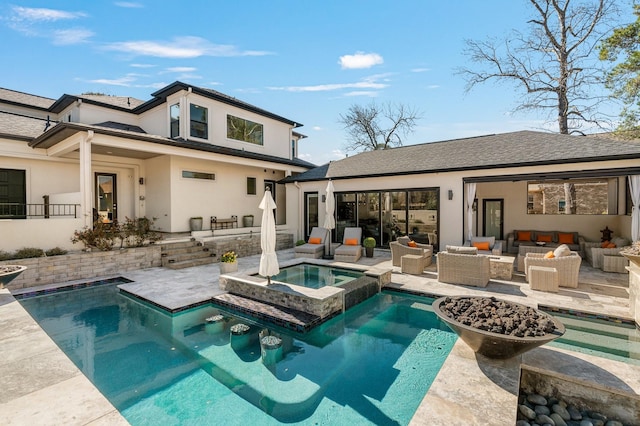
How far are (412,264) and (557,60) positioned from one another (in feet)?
59.9

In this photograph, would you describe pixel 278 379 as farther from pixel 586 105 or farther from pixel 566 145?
pixel 586 105

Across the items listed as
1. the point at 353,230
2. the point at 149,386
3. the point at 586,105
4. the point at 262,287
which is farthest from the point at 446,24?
the point at 149,386

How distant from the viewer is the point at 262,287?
6867 millimetres

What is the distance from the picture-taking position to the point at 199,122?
44.8 ft

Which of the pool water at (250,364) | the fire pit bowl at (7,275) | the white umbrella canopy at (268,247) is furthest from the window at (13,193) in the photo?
the white umbrella canopy at (268,247)

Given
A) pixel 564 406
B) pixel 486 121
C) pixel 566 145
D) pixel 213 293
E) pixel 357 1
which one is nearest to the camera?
pixel 564 406

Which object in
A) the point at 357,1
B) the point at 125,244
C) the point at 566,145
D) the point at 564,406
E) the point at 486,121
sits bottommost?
the point at 564,406

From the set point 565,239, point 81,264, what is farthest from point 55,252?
point 565,239

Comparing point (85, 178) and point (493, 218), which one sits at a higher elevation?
point (85, 178)

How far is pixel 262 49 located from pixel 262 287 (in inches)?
410

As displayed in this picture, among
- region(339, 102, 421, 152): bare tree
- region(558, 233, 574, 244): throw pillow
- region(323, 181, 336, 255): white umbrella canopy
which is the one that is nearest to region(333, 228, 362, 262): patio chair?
region(323, 181, 336, 255): white umbrella canopy

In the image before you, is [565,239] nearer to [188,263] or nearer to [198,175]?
[188,263]

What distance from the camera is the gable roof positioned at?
29.8ft

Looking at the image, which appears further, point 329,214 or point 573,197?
point 573,197
